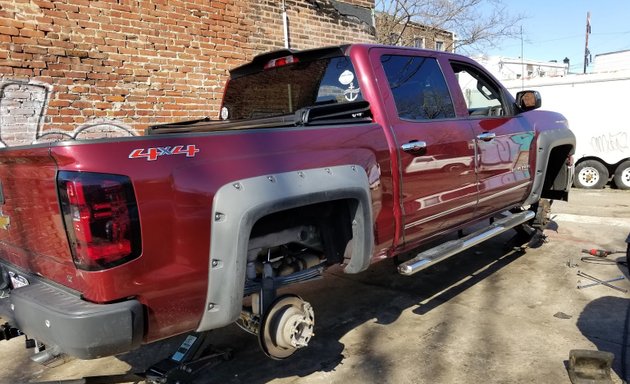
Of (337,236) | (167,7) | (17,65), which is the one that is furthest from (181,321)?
(167,7)

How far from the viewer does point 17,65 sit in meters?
5.22

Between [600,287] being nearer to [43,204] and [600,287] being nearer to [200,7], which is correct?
[43,204]

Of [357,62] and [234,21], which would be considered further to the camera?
[234,21]

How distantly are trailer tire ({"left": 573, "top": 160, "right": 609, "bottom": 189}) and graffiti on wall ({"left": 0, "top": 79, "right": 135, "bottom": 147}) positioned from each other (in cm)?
1118

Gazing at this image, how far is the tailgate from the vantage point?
82.4 inches

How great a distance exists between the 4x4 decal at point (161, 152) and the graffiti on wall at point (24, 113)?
4.07m

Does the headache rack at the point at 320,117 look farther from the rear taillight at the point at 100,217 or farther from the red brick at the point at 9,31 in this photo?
the red brick at the point at 9,31

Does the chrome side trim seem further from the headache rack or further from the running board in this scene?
the headache rack

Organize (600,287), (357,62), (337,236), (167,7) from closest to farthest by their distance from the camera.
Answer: (337,236) < (357,62) < (600,287) < (167,7)

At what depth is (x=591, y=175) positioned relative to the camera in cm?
1159

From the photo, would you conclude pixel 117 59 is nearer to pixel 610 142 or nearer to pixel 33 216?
pixel 33 216

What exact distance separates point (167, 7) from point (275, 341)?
5.49 metres

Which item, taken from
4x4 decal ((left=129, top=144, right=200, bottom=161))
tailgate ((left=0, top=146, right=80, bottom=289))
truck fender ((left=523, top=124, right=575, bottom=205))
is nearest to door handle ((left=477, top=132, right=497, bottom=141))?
truck fender ((left=523, top=124, right=575, bottom=205))

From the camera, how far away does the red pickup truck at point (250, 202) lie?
1981mm
